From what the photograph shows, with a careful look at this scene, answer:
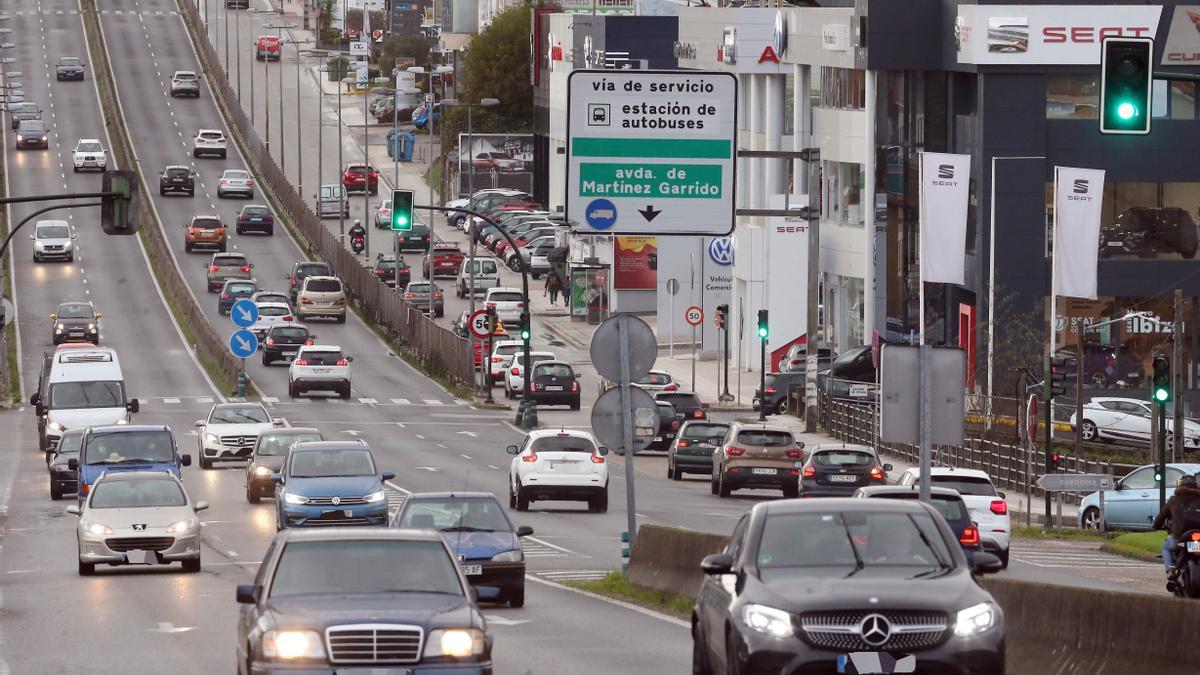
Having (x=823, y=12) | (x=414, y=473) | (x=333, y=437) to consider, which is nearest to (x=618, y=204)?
(x=414, y=473)

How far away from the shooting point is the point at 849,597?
44.4ft

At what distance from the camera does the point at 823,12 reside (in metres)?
72.6

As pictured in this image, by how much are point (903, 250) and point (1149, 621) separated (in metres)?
54.3

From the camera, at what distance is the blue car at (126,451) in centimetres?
3812

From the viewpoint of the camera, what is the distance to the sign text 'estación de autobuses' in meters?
25.1

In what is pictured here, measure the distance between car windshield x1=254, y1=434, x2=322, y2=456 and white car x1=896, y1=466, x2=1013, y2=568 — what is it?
12.5 m

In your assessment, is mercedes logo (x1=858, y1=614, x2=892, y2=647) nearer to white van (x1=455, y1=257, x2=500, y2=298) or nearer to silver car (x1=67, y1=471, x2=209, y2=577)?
silver car (x1=67, y1=471, x2=209, y2=577)

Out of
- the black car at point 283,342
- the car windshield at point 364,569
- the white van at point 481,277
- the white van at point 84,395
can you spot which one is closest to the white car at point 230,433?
the white van at point 84,395

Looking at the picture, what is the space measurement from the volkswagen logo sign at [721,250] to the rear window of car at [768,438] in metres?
33.8

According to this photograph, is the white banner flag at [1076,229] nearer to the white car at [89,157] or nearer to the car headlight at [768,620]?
the car headlight at [768,620]

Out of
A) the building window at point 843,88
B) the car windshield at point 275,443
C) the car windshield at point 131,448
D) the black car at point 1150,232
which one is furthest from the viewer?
the building window at point 843,88

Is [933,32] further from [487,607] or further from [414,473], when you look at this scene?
[487,607]

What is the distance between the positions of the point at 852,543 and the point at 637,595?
10.5 meters

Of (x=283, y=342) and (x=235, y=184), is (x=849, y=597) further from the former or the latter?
(x=235, y=184)
